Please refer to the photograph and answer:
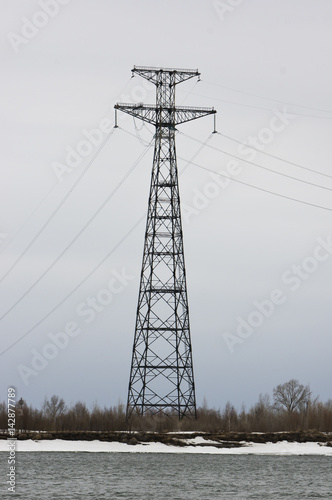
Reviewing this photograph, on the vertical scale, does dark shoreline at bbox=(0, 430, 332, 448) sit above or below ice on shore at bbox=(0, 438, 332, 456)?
above

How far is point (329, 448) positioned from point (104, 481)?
31316 mm

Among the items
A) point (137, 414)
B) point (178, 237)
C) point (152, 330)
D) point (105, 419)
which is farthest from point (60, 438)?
point (178, 237)

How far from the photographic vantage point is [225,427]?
8150 cm

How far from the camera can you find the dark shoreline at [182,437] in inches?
2908

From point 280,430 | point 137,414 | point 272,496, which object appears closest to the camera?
point 272,496

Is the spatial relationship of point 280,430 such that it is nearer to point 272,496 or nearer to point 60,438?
point 60,438

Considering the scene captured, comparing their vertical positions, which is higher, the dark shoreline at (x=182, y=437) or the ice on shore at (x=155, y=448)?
the dark shoreline at (x=182, y=437)

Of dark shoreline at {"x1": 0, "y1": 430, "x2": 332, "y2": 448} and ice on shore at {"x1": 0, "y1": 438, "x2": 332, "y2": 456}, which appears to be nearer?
dark shoreline at {"x1": 0, "y1": 430, "x2": 332, "y2": 448}

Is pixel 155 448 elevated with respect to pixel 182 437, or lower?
lower

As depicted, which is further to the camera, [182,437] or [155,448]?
[182,437]

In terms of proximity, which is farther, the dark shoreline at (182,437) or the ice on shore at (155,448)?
the ice on shore at (155,448)

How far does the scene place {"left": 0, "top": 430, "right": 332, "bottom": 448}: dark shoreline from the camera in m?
73.9

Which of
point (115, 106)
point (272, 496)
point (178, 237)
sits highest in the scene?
point (115, 106)

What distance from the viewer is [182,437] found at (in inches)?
2908
